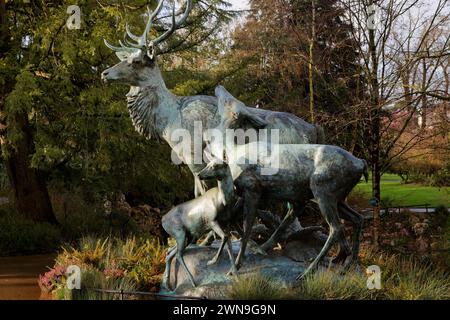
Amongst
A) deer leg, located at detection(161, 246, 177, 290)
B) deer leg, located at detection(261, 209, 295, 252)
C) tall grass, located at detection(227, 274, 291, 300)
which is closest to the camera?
tall grass, located at detection(227, 274, 291, 300)

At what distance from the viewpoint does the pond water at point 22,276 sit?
28.5 ft

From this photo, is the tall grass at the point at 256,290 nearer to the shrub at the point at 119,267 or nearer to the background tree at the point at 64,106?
the shrub at the point at 119,267

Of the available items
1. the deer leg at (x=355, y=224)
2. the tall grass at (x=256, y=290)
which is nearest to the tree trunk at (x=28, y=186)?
the tall grass at (x=256, y=290)

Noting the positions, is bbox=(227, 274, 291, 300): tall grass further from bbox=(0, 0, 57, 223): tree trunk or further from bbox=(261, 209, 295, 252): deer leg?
bbox=(0, 0, 57, 223): tree trunk

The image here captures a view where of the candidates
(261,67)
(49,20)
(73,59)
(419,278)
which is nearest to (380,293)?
(419,278)

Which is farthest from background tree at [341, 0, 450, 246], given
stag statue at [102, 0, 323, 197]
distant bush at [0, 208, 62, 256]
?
distant bush at [0, 208, 62, 256]

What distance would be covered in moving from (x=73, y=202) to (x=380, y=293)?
46.0ft

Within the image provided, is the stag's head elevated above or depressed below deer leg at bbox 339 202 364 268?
above

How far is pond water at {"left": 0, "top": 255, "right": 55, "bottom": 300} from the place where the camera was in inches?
342

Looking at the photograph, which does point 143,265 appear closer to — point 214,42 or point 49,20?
point 49,20

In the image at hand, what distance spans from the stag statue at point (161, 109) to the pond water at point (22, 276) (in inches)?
120

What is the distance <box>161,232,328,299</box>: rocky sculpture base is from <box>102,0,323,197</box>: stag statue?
1185mm

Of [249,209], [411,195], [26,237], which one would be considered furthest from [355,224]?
[411,195]

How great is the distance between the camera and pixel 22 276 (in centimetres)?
1059
